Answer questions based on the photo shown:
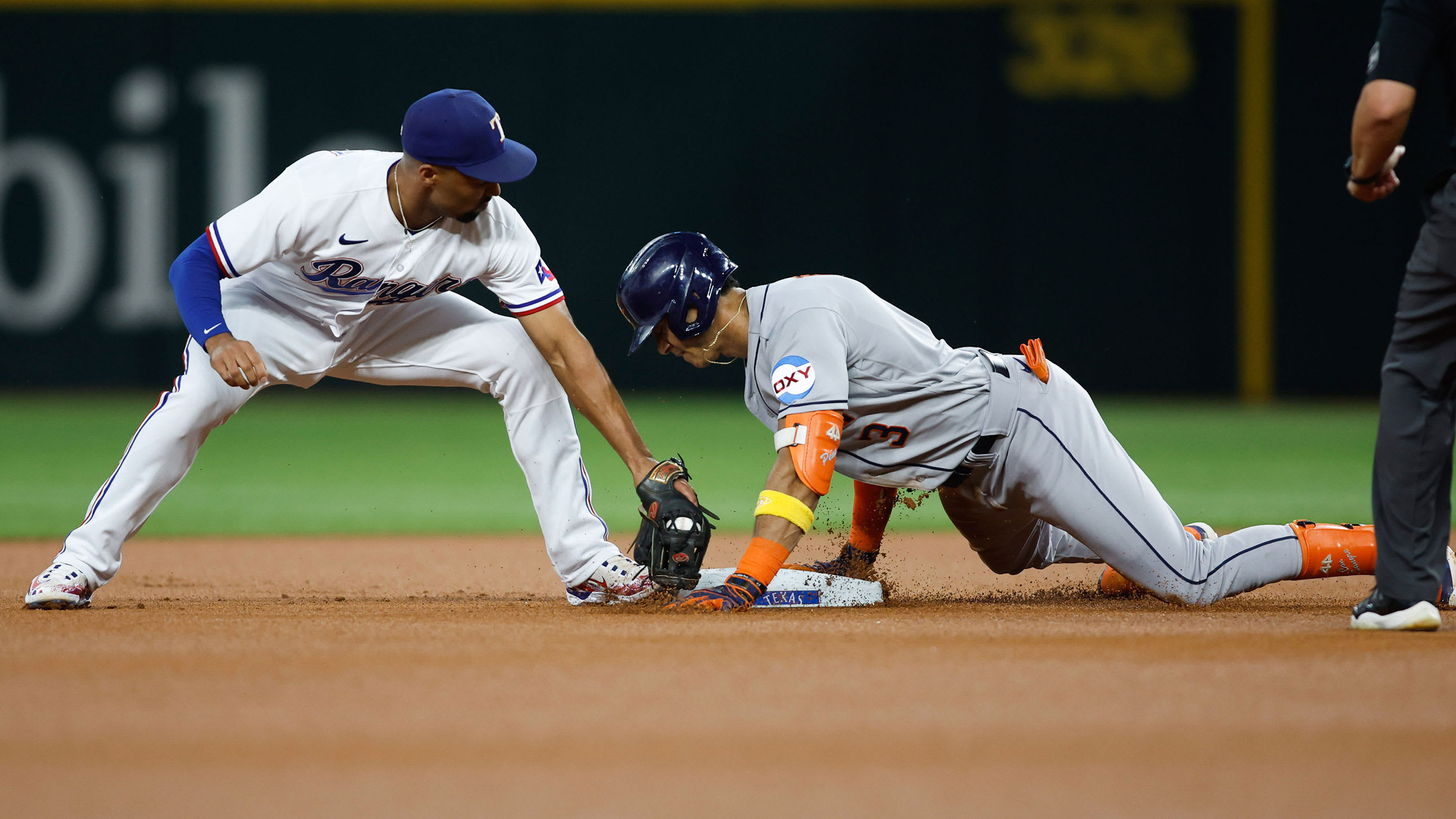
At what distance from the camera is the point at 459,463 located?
10.0 meters

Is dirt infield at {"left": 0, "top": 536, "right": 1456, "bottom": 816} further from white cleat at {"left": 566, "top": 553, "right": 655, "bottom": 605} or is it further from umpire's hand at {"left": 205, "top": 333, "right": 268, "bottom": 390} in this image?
umpire's hand at {"left": 205, "top": 333, "right": 268, "bottom": 390}

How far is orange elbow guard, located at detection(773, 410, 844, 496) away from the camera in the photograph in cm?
390

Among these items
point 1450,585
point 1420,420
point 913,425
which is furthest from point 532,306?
point 1450,585

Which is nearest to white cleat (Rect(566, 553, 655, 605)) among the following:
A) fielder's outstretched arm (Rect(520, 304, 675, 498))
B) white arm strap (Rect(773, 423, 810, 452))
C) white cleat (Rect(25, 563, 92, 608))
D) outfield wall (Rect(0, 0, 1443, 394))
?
fielder's outstretched arm (Rect(520, 304, 675, 498))

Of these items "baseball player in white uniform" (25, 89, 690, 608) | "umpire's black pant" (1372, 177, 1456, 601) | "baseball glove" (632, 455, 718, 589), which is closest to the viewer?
"umpire's black pant" (1372, 177, 1456, 601)

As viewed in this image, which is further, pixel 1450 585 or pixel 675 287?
pixel 1450 585

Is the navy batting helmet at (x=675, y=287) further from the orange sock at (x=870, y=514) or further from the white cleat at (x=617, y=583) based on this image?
the orange sock at (x=870, y=514)

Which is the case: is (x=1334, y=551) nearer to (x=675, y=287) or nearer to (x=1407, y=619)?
(x=1407, y=619)

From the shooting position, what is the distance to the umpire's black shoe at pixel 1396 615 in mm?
3742

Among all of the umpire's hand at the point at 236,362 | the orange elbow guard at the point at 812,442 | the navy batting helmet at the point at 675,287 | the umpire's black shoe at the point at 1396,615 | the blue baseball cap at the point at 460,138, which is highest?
the blue baseball cap at the point at 460,138

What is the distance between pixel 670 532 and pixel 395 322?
49.5 inches

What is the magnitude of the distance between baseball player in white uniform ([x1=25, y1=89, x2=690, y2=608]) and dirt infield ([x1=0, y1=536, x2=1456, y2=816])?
0.28 meters

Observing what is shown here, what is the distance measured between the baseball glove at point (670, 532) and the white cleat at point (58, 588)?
1676 millimetres

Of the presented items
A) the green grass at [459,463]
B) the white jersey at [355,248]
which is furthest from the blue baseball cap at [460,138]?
the green grass at [459,463]
